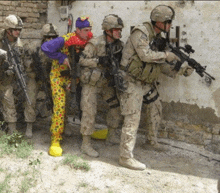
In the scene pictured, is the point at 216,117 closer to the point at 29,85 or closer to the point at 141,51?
the point at 141,51

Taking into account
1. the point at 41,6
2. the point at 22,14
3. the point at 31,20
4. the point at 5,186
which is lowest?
the point at 5,186

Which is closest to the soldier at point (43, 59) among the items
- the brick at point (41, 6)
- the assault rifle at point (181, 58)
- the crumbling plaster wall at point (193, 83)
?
the crumbling plaster wall at point (193, 83)

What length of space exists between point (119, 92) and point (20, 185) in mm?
1821

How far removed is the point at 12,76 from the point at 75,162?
5.96ft

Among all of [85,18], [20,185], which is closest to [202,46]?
[85,18]

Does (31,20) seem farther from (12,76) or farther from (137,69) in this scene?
(137,69)

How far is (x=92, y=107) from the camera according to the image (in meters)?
4.73

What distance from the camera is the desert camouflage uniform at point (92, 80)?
4.57 meters

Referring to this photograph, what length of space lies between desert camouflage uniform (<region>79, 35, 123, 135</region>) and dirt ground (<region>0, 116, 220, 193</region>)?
1.96ft

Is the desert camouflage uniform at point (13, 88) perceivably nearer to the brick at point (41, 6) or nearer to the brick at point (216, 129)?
the brick at point (41, 6)

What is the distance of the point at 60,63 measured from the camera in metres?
4.63

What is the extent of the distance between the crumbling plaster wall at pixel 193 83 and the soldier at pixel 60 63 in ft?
4.26

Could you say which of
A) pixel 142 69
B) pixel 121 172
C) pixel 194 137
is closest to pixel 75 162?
pixel 121 172

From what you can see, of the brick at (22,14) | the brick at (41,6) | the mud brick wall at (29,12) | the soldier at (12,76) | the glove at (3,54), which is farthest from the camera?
the brick at (41,6)
